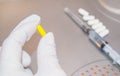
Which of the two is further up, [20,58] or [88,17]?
[88,17]

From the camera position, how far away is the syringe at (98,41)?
684 millimetres

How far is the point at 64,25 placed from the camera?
79 cm

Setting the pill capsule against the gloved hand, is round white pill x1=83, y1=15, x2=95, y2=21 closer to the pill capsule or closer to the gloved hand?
the pill capsule

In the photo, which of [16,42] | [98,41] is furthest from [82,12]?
[16,42]

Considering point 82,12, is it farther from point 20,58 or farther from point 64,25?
point 20,58

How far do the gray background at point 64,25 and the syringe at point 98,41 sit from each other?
0.01m

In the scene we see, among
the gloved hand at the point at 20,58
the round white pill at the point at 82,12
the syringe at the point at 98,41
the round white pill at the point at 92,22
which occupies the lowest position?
the gloved hand at the point at 20,58

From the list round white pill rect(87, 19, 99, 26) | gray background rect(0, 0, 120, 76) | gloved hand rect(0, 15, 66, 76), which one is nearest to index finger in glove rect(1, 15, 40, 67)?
gloved hand rect(0, 15, 66, 76)

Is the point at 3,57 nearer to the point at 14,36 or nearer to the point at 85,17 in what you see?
the point at 14,36

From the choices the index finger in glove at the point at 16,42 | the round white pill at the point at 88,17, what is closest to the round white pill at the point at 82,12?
the round white pill at the point at 88,17

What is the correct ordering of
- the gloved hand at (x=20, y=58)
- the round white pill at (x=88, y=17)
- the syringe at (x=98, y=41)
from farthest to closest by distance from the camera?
the round white pill at (x=88, y=17) → the syringe at (x=98, y=41) → the gloved hand at (x=20, y=58)

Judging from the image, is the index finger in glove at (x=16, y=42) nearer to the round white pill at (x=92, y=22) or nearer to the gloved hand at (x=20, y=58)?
the gloved hand at (x=20, y=58)

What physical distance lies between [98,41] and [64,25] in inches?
5.3

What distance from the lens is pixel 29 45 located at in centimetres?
74
